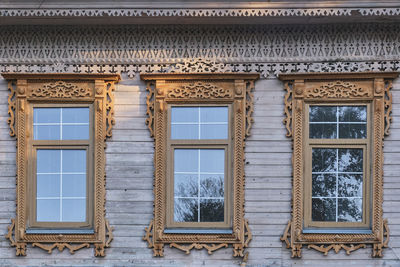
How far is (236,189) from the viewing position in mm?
6164

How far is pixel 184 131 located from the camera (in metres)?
6.32

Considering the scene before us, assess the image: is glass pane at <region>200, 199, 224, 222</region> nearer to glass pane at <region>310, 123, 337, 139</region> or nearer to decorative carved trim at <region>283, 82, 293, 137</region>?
decorative carved trim at <region>283, 82, 293, 137</region>

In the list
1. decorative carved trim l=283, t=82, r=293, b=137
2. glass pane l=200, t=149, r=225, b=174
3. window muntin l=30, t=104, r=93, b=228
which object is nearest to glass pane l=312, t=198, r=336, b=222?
decorative carved trim l=283, t=82, r=293, b=137

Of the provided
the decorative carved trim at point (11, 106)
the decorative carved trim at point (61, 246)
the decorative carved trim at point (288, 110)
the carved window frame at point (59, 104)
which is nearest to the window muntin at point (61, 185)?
the carved window frame at point (59, 104)

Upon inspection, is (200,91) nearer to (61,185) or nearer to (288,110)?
(288,110)

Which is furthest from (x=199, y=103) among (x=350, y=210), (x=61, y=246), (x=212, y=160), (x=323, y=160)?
(x=61, y=246)

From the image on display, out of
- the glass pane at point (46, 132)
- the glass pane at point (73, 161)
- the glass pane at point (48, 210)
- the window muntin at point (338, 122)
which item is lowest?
the glass pane at point (48, 210)

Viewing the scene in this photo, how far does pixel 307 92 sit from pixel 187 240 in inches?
94.2

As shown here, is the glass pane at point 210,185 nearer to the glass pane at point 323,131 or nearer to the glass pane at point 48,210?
the glass pane at point 323,131

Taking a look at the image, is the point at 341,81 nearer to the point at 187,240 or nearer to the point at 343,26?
→ the point at 343,26

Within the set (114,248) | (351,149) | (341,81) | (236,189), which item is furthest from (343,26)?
(114,248)

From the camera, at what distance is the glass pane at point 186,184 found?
20.7 feet

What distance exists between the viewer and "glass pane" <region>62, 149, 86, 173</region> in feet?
20.7

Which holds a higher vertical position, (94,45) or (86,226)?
(94,45)
